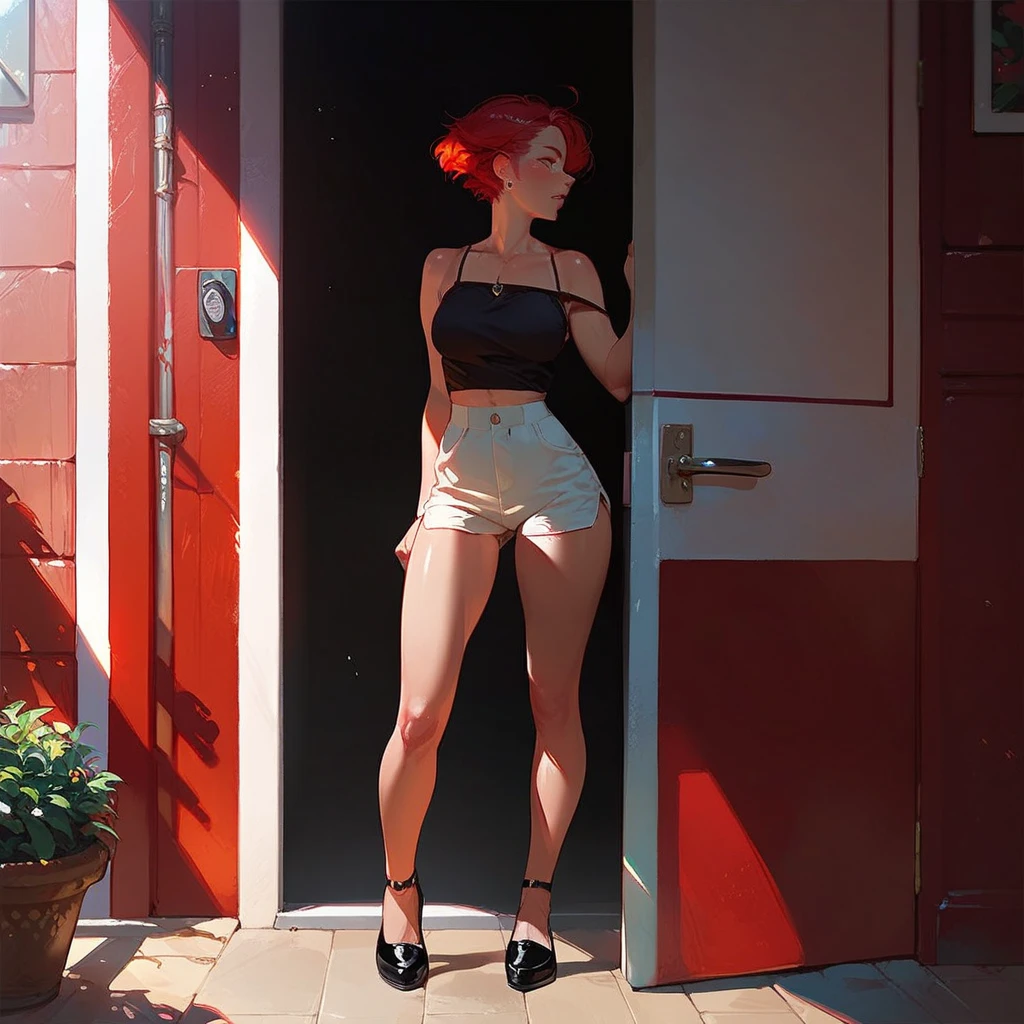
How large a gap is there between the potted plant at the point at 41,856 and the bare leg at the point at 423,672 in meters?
0.64

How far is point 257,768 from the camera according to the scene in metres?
2.45

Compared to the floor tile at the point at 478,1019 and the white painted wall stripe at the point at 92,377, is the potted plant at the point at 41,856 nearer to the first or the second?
the white painted wall stripe at the point at 92,377

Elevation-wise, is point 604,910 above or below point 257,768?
below

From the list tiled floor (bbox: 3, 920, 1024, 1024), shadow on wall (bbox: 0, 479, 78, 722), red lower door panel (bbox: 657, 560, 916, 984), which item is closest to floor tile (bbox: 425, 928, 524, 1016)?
tiled floor (bbox: 3, 920, 1024, 1024)

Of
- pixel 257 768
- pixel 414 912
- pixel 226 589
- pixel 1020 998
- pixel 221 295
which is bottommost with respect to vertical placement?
pixel 1020 998

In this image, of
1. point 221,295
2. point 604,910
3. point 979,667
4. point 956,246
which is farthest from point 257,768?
point 956,246

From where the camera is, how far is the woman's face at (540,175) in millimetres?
2342

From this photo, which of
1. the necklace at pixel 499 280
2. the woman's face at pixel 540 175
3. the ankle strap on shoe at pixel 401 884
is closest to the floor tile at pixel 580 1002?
the ankle strap on shoe at pixel 401 884

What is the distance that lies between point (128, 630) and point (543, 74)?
1800 mm

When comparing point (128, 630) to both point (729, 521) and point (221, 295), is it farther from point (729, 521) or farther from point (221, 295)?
point (729, 521)

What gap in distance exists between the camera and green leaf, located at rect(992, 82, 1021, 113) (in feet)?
7.93

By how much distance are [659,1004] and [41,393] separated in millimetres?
2089

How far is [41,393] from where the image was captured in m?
2.47

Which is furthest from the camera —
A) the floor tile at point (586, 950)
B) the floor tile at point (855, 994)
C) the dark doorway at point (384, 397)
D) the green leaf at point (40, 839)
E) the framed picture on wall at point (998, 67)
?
the dark doorway at point (384, 397)
